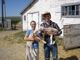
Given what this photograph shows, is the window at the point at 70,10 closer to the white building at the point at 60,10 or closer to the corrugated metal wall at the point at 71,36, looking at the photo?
the white building at the point at 60,10

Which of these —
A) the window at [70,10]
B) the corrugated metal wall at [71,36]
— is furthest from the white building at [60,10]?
the corrugated metal wall at [71,36]

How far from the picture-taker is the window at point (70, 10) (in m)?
9.70

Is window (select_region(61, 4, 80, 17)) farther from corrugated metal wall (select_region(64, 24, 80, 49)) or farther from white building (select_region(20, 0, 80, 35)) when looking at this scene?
A: corrugated metal wall (select_region(64, 24, 80, 49))

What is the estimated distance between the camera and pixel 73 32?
6992mm

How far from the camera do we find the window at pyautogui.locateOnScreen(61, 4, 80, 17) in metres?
9.70

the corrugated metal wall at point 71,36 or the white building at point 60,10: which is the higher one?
the white building at point 60,10

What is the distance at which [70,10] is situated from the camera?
1005 centimetres

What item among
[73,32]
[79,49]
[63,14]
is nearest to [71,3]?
[63,14]

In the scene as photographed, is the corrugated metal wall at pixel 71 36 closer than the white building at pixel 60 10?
Yes

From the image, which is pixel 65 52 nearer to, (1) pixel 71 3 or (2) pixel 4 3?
(1) pixel 71 3

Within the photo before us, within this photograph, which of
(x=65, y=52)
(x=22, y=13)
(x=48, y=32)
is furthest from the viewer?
(x=22, y=13)

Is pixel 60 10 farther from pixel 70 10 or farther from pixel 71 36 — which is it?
pixel 71 36

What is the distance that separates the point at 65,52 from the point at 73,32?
48.5 inches

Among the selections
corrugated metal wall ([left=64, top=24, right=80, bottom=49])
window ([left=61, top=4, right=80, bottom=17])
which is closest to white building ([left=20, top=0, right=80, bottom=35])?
window ([left=61, top=4, right=80, bottom=17])
